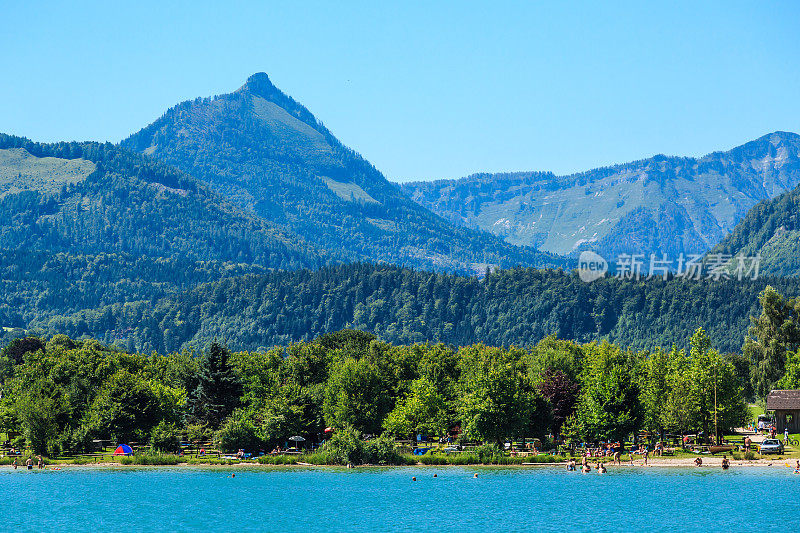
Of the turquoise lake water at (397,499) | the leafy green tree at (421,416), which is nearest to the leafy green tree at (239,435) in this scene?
the turquoise lake water at (397,499)

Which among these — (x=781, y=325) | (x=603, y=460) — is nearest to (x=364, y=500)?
(x=603, y=460)

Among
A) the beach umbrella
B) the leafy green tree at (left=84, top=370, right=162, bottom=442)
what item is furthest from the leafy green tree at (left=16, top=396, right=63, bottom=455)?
the beach umbrella

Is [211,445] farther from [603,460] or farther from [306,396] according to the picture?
[603,460]

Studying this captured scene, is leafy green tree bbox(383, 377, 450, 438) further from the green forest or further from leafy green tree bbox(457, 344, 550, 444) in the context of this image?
leafy green tree bbox(457, 344, 550, 444)

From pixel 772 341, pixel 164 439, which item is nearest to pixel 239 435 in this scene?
pixel 164 439

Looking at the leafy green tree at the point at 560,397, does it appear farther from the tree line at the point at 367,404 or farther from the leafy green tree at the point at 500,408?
the leafy green tree at the point at 500,408

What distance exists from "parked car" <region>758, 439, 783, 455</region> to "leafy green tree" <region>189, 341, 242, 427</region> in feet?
208

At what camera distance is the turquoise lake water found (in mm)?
80000

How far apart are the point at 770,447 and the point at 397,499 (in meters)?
47.5

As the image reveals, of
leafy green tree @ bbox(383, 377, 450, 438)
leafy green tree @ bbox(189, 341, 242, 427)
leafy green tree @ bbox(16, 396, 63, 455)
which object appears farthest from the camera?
leafy green tree @ bbox(189, 341, 242, 427)

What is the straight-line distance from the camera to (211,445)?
126188 mm

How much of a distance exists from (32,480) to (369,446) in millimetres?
36412

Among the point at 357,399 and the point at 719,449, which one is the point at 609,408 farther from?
the point at 357,399

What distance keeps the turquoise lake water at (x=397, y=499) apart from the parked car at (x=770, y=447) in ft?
33.5
